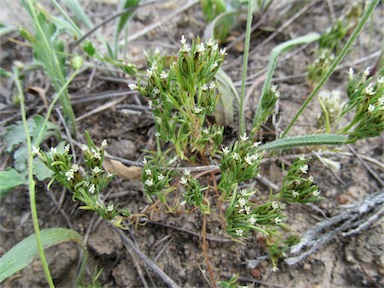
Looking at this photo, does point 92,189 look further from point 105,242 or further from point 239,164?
point 239,164

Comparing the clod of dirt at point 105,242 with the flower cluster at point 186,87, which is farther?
the clod of dirt at point 105,242

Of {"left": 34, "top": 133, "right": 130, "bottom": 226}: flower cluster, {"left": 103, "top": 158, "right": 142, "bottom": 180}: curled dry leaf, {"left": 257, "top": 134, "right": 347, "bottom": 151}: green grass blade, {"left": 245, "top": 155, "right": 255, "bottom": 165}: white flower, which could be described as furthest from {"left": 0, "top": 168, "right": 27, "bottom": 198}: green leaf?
{"left": 257, "top": 134, "right": 347, "bottom": 151}: green grass blade

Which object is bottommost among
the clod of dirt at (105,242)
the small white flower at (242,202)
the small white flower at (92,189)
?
the clod of dirt at (105,242)

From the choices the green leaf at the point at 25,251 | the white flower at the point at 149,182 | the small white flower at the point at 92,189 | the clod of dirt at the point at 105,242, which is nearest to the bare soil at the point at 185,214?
the clod of dirt at the point at 105,242

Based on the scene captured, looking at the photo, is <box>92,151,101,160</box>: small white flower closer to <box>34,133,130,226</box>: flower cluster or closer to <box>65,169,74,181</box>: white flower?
<box>34,133,130,226</box>: flower cluster

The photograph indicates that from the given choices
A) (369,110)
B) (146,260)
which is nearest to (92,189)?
(146,260)

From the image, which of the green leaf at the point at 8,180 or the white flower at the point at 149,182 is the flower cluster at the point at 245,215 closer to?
the white flower at the point at 149,182

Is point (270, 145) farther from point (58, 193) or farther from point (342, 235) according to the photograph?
point (58, 193)

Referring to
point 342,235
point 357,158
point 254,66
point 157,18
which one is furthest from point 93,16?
point 342,235
